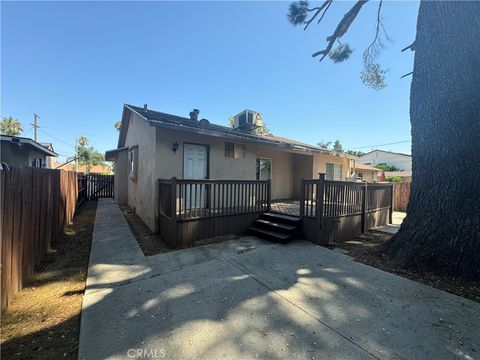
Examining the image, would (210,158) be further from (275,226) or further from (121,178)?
(121,178)

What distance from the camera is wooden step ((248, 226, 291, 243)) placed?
223 inches

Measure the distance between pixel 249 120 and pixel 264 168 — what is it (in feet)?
8.62

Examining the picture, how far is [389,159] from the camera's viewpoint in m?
39.4

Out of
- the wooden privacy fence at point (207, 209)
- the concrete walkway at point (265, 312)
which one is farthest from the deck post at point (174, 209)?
the concrete walkway at point (265, 312)

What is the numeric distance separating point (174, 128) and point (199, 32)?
5.66 meters

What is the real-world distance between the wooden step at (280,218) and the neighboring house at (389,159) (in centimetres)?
3720

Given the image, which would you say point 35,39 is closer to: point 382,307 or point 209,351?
point 209,351

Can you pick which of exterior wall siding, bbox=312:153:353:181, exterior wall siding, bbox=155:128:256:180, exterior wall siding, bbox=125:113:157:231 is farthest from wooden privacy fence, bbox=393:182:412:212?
exterior wall siding, bbox=125:113:157:231

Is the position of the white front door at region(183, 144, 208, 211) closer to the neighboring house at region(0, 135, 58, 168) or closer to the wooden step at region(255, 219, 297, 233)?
the wooden step at region(255, 219, 297, 233)

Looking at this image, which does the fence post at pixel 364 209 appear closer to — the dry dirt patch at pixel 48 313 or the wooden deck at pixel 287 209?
the wooden deck at pixel 287 209

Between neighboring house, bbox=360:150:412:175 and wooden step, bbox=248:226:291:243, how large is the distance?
3782 cm

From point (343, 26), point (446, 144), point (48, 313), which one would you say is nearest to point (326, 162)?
point (343, 26)

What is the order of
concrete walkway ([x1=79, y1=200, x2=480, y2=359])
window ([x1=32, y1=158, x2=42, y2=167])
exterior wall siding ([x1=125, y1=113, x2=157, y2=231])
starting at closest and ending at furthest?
concrete walkway ([x1=79, y1=200, x2=480, y2=359]) → exterior wall siding ([x1=125, y1=113, x2=157, y2=231]) → window ([x1=32, y1=158, x2=42, y2=167])

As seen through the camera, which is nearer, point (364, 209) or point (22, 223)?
point (22, 223)
